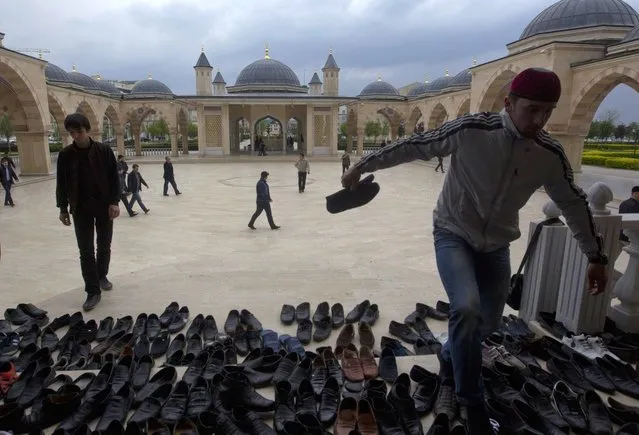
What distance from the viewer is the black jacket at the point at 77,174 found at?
4.23 metres

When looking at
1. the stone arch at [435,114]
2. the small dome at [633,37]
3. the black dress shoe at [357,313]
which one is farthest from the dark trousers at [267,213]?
the stone arch at [435,114]

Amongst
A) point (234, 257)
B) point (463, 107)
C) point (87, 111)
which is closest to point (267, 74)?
point (87, 111)

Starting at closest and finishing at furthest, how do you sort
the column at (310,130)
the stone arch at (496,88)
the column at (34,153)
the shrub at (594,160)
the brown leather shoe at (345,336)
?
the brown leather shoe at (345,336)
the column at (34,153)
the stone arch at (496,88)
the shrub at (594,160)
the column at (310,130)

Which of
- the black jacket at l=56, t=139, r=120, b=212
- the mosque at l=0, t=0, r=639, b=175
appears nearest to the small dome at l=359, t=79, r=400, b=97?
the mosque at l=0, t=0, r=639, b=175

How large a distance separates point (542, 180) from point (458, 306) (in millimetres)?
757

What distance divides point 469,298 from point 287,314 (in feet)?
7.69

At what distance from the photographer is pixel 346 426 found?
222cm

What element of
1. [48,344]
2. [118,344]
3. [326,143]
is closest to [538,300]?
[118,344]

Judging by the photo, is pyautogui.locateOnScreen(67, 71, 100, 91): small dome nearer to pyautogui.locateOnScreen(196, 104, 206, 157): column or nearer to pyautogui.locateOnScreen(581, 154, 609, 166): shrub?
pyautogui.locateOnScreen(196, 104, 206, 157): column

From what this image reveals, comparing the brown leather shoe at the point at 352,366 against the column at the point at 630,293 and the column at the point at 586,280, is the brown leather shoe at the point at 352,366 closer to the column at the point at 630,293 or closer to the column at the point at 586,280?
the column at the point at 586,280

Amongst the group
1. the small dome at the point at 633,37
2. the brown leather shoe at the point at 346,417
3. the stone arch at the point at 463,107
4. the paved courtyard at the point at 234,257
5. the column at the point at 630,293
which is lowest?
the paved courtyard at the point at 234,257

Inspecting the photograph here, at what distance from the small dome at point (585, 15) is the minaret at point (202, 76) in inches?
916

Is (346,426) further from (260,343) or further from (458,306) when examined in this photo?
(260,343)

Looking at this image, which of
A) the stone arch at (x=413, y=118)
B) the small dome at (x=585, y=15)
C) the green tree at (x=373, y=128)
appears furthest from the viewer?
the green tree at (x=373, y=128)
